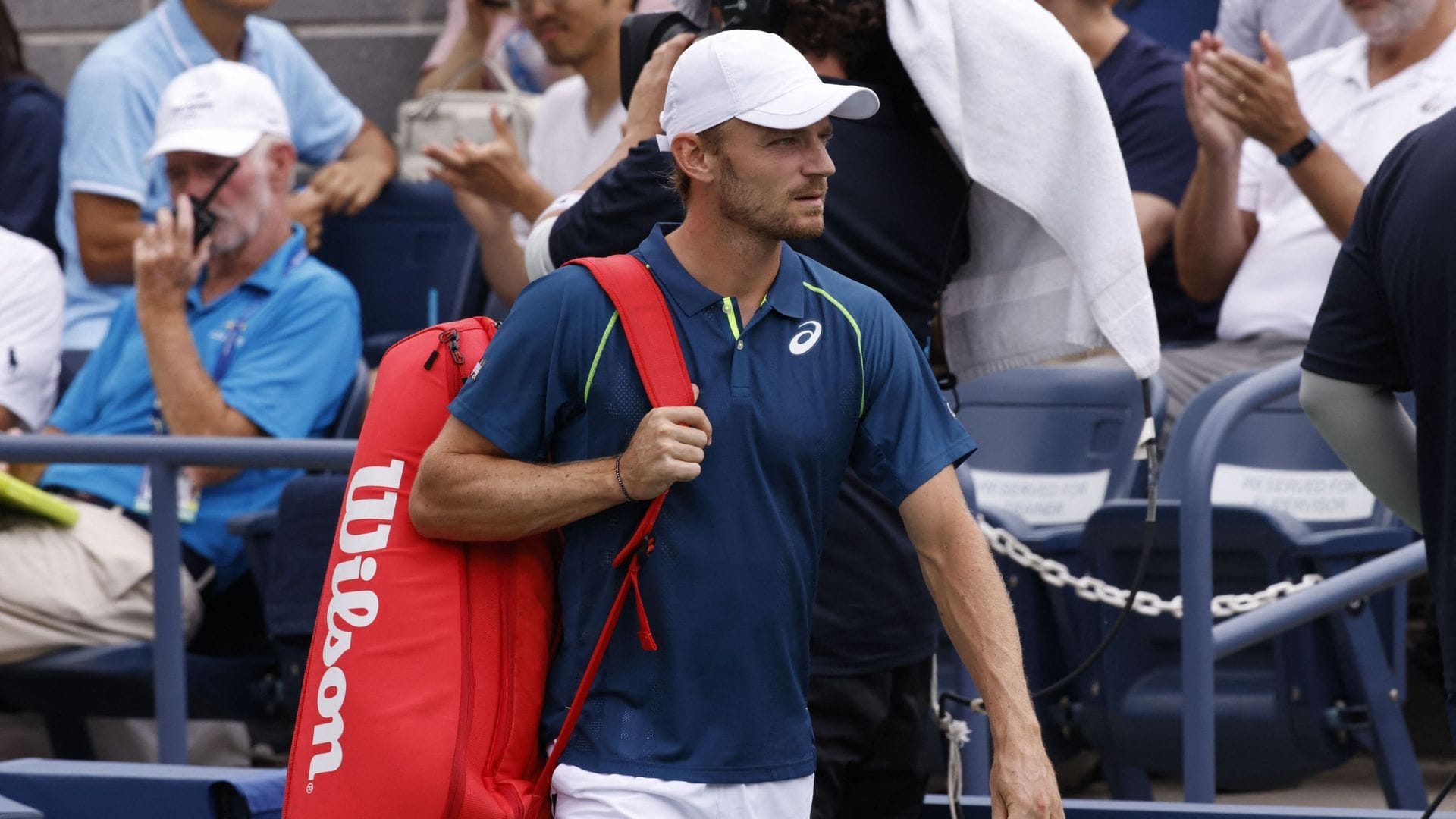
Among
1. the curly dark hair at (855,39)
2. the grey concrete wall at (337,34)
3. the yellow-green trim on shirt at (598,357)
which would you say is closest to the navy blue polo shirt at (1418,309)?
the curly dark hair at (855,39)

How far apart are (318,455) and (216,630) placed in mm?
1189

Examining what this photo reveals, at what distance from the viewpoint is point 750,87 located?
2.57 m

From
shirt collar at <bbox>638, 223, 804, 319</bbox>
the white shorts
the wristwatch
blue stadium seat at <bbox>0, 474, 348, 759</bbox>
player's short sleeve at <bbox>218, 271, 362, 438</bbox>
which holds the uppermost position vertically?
shirt collar at <bbox>638, 223, 804, 319</bbox>

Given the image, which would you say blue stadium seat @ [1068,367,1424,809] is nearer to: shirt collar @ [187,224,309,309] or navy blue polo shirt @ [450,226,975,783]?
navy blue polo shirt @ [450,226,975,783]

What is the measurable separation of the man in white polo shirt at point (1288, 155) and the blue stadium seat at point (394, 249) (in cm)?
228

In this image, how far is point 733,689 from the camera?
2.57 m

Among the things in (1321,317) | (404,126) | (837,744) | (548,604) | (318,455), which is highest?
(1321,317)

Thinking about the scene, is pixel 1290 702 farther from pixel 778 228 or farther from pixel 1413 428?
pixel 778 228

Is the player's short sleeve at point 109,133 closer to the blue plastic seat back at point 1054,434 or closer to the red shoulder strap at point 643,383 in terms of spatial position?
the blue plastic seat back at point 1054,434

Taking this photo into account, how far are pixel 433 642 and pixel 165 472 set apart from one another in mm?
1800

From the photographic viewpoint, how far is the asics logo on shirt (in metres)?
2.63

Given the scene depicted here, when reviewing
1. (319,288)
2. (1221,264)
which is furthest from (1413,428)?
(319,288)

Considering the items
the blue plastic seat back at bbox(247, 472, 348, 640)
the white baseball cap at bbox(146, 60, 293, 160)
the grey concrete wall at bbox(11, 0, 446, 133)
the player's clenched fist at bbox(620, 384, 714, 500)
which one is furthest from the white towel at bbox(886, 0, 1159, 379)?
the grey concrete wall at bbox(11, 0, 446, 133)

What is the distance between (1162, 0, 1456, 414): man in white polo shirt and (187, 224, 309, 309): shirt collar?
2.29m
